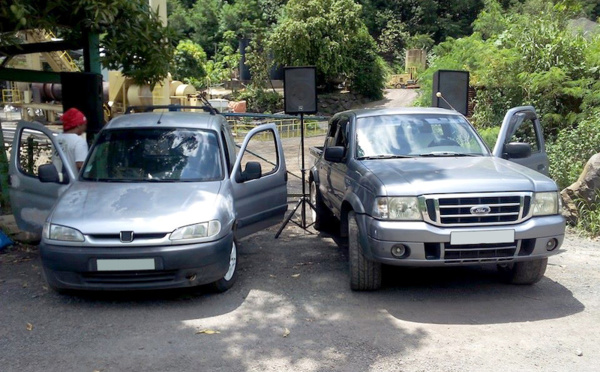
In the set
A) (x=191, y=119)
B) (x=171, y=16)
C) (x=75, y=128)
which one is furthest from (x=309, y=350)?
(x=171, y=16)

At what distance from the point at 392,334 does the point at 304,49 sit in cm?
3374

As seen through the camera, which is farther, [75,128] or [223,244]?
[75,128]

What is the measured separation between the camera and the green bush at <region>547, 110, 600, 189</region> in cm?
973

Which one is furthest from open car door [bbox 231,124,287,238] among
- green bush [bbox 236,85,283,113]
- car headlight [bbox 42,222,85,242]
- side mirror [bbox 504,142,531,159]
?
green bush [bbox 236,85,283,113]

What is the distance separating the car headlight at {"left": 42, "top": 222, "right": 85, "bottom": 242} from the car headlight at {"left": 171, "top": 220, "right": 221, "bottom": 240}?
81 cm

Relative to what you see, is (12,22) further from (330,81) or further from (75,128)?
(330,81)

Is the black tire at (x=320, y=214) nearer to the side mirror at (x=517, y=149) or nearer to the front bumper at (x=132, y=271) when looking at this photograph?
the side mirror at (x=517, y=149)

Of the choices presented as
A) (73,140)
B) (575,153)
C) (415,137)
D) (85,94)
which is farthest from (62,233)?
(575,153)

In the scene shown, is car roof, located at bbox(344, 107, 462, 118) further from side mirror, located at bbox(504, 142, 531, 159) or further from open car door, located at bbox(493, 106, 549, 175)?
side mirror, located at bbox(504, 142, 531, 159)

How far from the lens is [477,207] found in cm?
528

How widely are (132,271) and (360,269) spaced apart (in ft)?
6.72

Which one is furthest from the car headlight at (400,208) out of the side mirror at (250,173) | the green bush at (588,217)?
the green bush at (588,217)

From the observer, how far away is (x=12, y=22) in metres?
7.04

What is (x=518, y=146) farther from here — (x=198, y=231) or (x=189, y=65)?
(x=189, y=65)
